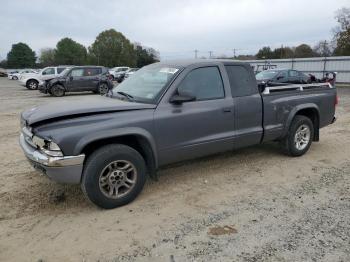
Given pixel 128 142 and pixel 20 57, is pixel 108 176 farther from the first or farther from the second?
pixel 20 57

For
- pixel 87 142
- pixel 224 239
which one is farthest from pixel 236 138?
pixel 87 142

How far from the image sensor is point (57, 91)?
1892 cm

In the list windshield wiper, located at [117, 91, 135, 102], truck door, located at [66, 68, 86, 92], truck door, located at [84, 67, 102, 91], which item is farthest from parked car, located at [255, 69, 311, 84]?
windshield wiper, located at [117, 91, 135, 102]

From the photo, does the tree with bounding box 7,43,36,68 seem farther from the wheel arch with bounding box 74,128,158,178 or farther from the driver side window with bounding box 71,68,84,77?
the wheel arch with bounding box 74,128,158,178

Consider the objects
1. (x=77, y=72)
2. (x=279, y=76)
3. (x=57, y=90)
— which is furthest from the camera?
(x=77, y=72)

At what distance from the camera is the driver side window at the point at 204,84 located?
479 cm

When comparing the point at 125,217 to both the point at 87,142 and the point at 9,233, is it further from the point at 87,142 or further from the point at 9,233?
the point at 9,233

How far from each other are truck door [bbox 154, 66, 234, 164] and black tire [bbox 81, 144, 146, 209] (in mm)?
384

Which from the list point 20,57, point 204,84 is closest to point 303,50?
point 204,84

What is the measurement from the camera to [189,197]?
454 cm

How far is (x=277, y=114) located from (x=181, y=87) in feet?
6.54

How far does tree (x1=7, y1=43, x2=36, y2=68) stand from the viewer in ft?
287

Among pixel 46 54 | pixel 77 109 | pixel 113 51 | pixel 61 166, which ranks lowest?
pixel 61 166

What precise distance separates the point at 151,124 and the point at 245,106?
1.70m
